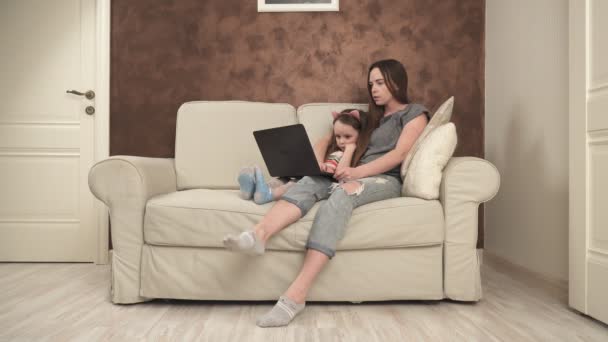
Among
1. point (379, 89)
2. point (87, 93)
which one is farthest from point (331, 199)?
point (87, 93)

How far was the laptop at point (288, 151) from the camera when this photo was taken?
1910 mm

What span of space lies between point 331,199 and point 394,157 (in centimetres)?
43

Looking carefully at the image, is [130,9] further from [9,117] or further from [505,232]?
[505,232]

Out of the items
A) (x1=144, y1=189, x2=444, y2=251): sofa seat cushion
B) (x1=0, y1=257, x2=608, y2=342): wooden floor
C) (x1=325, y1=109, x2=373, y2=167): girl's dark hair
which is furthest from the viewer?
(x1=325, y1=109, x2=373, y2=167): girl's dark hair

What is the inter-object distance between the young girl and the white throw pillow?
301 mm

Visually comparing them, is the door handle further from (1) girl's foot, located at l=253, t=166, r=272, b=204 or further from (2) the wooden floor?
(1) girl's foot, located at l=253, t=166, r=272, b=204

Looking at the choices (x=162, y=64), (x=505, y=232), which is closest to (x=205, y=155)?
(x=162, y=64)

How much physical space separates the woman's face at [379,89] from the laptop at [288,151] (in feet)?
1.97

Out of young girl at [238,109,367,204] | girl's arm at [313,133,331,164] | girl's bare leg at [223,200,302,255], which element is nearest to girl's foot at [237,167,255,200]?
young girl at [238,109,367,204]

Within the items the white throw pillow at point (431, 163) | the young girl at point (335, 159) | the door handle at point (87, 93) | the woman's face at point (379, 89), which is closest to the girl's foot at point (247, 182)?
the young girl at point (335, 159)

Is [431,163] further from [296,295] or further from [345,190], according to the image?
[296,295]

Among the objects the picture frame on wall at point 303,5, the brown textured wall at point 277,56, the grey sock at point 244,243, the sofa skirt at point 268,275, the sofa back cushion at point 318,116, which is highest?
the picture frame on wall at point 303,5

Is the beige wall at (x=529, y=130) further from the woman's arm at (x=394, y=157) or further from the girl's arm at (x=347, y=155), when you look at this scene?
the girl's arm at (x=347, y=155)

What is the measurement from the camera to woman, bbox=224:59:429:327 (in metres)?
1.75
